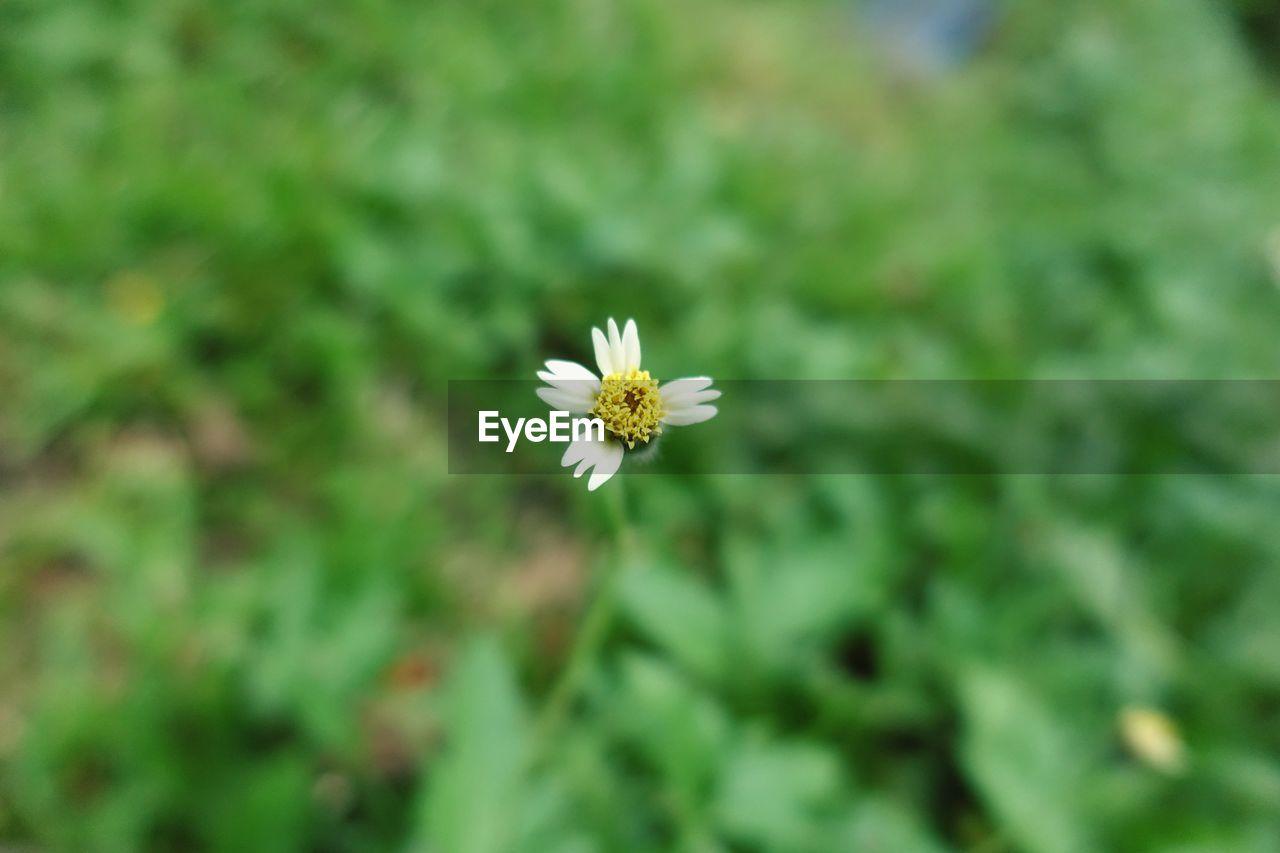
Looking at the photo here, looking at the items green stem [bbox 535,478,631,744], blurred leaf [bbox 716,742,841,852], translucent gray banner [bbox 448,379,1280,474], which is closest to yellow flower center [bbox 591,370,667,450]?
green stem [bbox 535,478,631,744]

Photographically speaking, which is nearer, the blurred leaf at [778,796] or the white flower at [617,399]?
the white flower at [617,399]

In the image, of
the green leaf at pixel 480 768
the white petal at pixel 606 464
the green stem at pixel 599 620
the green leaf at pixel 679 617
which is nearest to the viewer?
the white petal at pixel 606 464

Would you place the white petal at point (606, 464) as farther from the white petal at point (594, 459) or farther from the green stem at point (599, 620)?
the green stem at point (599, 620)

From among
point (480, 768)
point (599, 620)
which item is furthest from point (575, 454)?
point (480, 768)

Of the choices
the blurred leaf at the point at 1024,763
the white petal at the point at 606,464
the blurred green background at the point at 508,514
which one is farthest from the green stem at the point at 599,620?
the blurred leaf at the point at 1024,763

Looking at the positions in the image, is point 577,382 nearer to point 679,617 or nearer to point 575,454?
point 575,454

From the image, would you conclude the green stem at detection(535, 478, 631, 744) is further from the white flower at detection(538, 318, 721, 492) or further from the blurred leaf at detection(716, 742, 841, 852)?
the blurred leaf at detection(716, 742, 841, 852)
